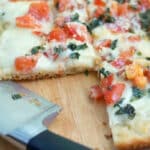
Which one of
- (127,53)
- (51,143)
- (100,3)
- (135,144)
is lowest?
(135,144)

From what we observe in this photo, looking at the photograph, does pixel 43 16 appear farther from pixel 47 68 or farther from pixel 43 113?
pixel 43 113

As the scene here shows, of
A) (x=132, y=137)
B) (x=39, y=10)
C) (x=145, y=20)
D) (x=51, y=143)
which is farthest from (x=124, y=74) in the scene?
(x=39, y=10)

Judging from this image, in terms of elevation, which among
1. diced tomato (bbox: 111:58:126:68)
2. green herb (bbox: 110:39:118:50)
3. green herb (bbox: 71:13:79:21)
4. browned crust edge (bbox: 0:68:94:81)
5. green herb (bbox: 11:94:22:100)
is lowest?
green herb (bbox: 11:94:22:100)

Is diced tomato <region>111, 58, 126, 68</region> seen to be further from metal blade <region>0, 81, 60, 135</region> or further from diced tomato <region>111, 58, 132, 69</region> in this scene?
metal blade <region>0, 81, 60, 135</region>

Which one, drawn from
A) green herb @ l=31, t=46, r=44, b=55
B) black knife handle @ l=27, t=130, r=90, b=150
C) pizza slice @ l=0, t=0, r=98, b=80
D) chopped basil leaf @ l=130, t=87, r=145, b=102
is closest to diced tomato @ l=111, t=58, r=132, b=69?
pizza slice @ l=0, t=0, r=98, b=80

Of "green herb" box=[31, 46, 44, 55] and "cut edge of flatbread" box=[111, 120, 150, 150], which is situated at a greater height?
"green herb" box=[31, 46, 44, 55]

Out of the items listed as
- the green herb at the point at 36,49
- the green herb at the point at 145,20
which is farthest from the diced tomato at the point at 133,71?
the green herb at the point at 36,49

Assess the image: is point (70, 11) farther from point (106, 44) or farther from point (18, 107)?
point (18, 107)
